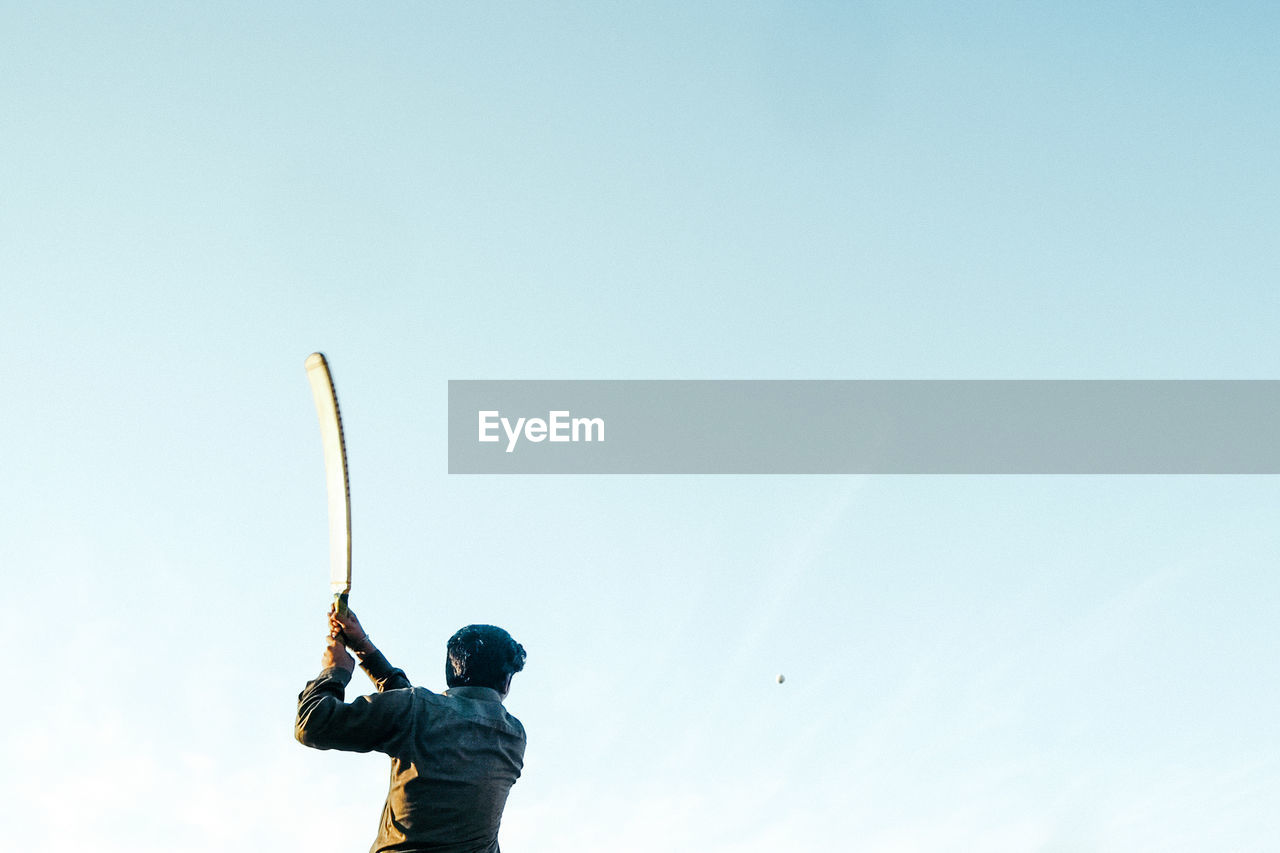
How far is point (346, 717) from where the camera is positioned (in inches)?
260

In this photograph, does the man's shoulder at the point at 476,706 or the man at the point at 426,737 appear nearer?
the man at the point at 426,737

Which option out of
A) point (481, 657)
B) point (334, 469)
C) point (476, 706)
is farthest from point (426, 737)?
point (334, 469)

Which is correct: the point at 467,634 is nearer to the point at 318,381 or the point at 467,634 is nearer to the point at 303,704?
the point at 303,704

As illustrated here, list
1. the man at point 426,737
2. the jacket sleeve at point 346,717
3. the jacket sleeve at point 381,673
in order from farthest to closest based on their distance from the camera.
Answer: the jacket sleeve at point 381,673, the man at point 426,737, the jacket sleeve at point 346,717

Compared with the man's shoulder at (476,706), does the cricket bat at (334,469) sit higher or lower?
higher

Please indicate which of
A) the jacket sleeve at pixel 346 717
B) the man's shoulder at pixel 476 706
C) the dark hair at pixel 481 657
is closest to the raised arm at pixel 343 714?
the jacket sleeve at pixel 346 717

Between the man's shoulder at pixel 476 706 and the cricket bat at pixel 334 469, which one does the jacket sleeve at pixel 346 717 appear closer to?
the man's shoulder at pixel 476 706

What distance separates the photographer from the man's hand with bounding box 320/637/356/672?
692 cm

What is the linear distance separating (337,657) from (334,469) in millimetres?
1300

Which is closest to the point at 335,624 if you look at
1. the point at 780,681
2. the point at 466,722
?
the point at 466,722

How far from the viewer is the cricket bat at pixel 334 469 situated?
756cm

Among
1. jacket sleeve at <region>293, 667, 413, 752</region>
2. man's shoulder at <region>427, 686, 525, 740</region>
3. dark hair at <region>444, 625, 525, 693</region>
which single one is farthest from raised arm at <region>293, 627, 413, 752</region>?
dark hair at <region>444, 625, 525, 693</region>

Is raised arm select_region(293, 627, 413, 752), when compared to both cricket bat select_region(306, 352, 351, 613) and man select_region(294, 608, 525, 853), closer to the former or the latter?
man select_region(294, 608, 525, 853)

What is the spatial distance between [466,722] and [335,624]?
0.96 m
